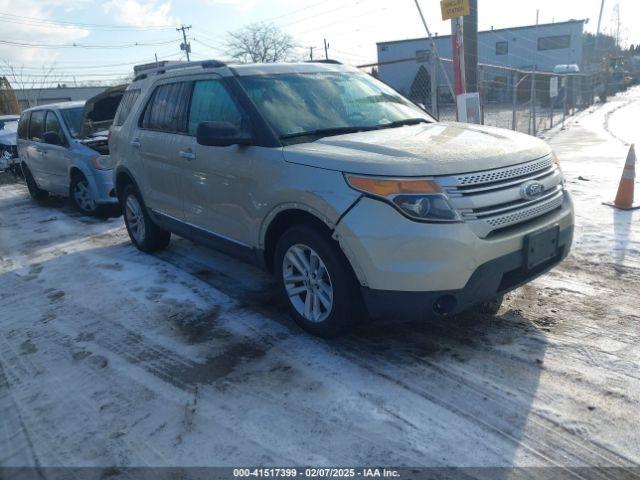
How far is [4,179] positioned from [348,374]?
14.1m

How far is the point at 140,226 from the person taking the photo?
6.05 m

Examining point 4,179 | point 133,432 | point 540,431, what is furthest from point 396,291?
point 4,179

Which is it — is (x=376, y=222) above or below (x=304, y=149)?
below

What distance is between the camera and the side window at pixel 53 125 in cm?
851

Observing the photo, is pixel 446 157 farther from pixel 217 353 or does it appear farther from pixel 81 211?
pixel 81 211

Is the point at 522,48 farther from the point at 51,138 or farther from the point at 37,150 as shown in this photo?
the point at 51,138

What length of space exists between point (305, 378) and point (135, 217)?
146 inches

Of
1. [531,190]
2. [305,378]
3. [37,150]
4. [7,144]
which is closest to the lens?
[305,378]

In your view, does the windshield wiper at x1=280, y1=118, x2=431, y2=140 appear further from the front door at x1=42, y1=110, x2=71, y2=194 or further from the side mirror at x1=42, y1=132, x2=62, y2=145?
the side mirror at x1=42, y1=132, x2=62, y2=145

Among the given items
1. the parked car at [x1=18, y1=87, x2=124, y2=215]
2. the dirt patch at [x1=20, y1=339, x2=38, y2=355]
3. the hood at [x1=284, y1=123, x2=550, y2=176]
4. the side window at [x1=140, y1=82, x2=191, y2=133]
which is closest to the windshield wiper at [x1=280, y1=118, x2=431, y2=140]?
the hood at [x1=284, y1=123, x2=550, y2=176]

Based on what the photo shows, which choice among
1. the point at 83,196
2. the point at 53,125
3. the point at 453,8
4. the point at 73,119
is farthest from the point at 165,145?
the point at 53,125

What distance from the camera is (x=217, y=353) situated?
3648 mm

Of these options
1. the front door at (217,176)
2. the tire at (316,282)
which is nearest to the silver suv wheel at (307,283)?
the tire at (316,282)

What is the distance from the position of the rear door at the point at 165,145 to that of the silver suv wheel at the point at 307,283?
5.22 ft
